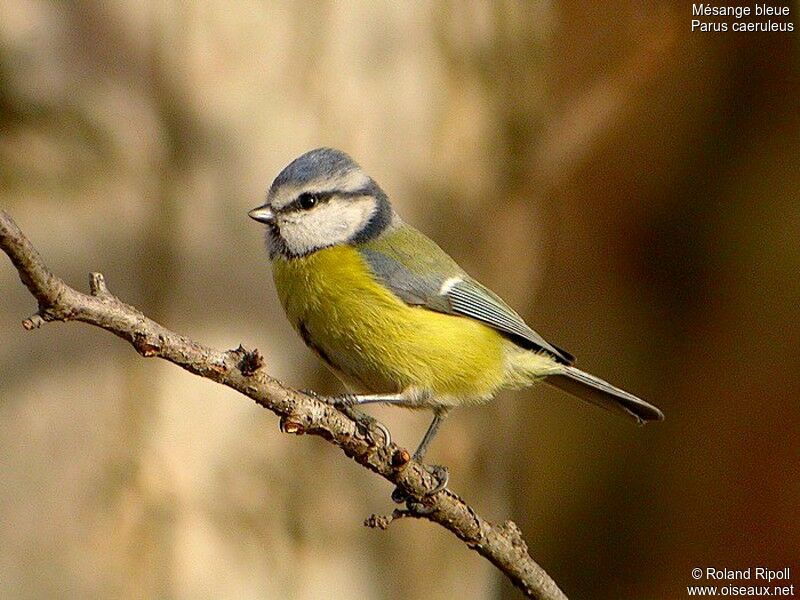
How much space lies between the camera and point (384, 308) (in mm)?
1746

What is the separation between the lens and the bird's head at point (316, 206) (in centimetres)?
182

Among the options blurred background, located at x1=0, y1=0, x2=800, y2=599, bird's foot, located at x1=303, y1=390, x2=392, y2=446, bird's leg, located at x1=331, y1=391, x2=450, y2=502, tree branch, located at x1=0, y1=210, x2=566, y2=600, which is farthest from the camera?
blurred background, located at x1=0, y1=0, x2=800, y2=599

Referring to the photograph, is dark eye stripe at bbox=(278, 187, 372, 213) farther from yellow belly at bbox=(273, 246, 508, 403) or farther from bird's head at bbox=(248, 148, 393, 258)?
yellow belly at bbox=(273, 246, 508, 403)

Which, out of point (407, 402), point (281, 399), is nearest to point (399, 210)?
point (407, 402)

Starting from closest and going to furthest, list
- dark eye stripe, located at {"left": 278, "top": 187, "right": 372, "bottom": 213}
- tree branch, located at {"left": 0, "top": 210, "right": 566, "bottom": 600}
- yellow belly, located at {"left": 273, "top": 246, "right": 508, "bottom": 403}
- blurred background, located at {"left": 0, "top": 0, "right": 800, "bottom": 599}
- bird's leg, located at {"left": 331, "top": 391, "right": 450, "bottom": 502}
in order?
tree branch, located at {"left": 0, "top": 210, "right": 566, "bottom": 600}
bird's leg, located at {"left": 331, "top": 391, "right": 450, "bottom": 502}
yellow belly, located at {"left": 273, "top": 246, "right": 508, "bottom": 403}
dark eye stripe, located at {"left": 278, "top": 187, "right": 372, "bottom": 213}
blurred background, located at {"left": 0, "top": 0, "right": 800, "bottom": 599}

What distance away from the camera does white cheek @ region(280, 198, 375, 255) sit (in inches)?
72.6

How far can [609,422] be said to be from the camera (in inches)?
147

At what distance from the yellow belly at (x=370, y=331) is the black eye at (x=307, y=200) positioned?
10 cm

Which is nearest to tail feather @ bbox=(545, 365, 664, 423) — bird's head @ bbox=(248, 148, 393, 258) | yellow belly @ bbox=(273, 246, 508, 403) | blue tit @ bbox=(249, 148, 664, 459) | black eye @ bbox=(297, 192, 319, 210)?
blue tit @ bbox=(249, 148, 664, 459)

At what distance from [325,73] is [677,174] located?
5.67 feet

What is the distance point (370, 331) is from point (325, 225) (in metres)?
→ 0.28

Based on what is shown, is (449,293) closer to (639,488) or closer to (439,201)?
(439,201)

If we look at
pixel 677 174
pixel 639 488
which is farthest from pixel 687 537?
pixel 677 174

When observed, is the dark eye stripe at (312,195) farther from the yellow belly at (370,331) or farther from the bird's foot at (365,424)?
the bird's foot at (365,424)
